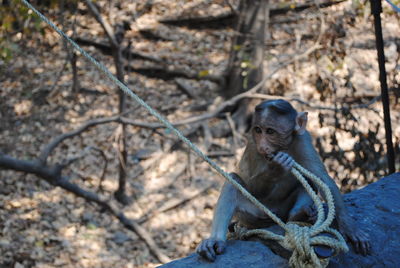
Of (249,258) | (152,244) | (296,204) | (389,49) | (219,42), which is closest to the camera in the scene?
(249,258)

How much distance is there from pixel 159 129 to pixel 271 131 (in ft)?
16.2

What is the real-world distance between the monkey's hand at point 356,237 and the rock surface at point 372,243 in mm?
28

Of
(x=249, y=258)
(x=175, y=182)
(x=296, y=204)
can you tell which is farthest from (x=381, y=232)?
(x=175, y=182)

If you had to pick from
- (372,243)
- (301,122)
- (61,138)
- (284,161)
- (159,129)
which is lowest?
(372,243)

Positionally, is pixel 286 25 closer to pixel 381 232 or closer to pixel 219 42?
pixel 219 42

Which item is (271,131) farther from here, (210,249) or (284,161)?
(210,249)

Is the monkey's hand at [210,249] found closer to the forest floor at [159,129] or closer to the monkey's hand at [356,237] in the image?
the monkey's hand at [356,237]

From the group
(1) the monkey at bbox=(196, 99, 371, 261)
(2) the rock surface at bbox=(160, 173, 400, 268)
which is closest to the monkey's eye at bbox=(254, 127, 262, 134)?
(1) the monkey at bbox=(196, 99, 371, 261)

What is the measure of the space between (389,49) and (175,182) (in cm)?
347

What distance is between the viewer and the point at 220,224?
92.0 inches

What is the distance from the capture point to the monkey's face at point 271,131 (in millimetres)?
2393

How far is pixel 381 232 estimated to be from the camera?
2311 millimetres

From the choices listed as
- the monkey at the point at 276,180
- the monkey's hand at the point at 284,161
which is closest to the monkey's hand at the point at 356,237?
the monkey at the point at 276,180

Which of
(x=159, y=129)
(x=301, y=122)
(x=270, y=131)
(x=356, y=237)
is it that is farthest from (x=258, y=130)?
(x=159, y=129)
